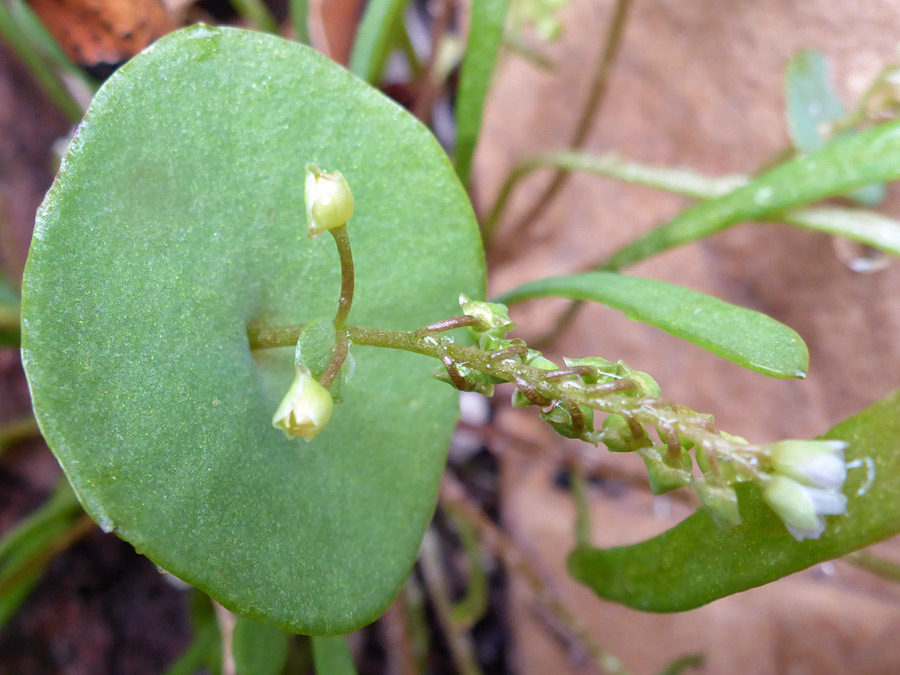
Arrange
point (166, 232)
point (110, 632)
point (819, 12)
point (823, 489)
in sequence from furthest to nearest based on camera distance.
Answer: point (110, 632), point (819, 12), point (166, 232), point (823, 489)

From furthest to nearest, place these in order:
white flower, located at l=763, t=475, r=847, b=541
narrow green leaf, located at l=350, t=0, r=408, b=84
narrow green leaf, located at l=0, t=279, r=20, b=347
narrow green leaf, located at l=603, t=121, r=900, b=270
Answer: narrow green leaf, located at l=0, t=279, r=20, b=347 → narrow green leaf, located at l=350, t=0, r=408, b=84 → narrow green leaf, located at l=603, t=121, r=900, b=270 → white flower, located at l=763, t=475, r=847, b=541

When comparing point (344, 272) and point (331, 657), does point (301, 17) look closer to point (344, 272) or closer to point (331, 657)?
point (344, 272)

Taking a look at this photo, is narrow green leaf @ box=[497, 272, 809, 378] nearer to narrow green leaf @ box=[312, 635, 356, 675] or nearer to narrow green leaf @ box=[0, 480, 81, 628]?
narrow green leaf @ box=[312, 635, 356, 675]

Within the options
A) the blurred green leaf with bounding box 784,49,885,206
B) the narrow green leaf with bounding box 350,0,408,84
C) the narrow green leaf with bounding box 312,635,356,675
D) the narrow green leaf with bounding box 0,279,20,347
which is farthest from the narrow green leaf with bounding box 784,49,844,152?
the narrow green leaf with bounding box 0,279,20,347

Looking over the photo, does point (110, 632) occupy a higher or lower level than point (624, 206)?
lower

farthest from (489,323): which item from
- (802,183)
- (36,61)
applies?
(36,61)

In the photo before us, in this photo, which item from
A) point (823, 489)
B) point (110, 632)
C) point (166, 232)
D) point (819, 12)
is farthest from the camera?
point (110, 632)

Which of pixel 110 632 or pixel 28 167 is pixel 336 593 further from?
pixel 28 167

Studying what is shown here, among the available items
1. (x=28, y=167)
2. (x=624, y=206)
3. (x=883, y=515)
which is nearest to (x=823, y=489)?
(x=883, y=515)
